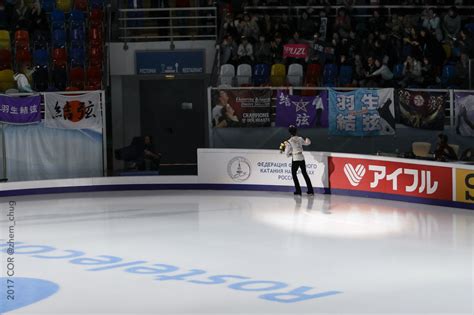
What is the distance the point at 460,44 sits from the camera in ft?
87.9

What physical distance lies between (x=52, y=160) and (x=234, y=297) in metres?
12.3

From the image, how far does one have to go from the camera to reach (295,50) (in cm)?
2738

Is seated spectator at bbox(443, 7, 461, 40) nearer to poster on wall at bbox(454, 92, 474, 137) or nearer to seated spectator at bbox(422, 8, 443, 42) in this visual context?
seated spectator at bbox(422, 8, 443, 42)

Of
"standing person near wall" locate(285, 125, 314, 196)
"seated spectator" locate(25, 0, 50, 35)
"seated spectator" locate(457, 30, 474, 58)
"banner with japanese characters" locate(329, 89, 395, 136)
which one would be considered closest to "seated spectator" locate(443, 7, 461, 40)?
"seated spectator" locate(457, 30, 474, 58)

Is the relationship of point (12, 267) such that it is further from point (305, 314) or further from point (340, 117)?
point (340, 117)

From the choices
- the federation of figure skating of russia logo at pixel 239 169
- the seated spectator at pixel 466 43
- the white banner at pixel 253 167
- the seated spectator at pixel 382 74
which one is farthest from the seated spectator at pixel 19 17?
the seated spectator at pixel 466 43

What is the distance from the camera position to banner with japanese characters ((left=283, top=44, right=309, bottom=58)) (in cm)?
2731

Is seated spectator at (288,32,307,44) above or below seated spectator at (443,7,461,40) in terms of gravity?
below

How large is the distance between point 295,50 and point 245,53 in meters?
1.30

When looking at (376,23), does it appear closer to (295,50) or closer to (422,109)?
A: (295,50)

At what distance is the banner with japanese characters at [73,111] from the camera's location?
25094 millimetres

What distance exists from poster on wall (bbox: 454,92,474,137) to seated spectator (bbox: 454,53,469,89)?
1344 mm

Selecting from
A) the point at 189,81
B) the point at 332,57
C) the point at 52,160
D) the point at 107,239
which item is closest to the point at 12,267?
the point at 107,239

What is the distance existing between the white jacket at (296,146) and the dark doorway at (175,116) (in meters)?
8.29
